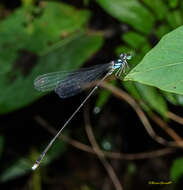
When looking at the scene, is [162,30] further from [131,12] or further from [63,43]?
[63,43]

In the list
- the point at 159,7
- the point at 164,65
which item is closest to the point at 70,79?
the point at 159,7

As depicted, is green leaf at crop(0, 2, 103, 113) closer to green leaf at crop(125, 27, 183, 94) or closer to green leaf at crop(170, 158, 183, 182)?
green leaf at crop(170, 158, 183, 182)

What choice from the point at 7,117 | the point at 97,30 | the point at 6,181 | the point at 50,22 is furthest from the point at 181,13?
the point at 6,181

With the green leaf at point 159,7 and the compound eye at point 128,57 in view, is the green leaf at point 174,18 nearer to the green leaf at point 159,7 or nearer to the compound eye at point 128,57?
the green leaf at point 159,7

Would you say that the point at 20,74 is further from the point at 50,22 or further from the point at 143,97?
the point at 143,97

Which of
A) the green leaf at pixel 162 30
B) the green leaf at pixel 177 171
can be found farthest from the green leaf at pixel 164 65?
the green leaf at pixel 177 171

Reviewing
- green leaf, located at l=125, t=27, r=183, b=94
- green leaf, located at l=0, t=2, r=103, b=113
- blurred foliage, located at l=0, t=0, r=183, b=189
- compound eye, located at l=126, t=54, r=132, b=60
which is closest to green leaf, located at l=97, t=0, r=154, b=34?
blurred foliage, located at l=0, t=0, r=183, b=189
